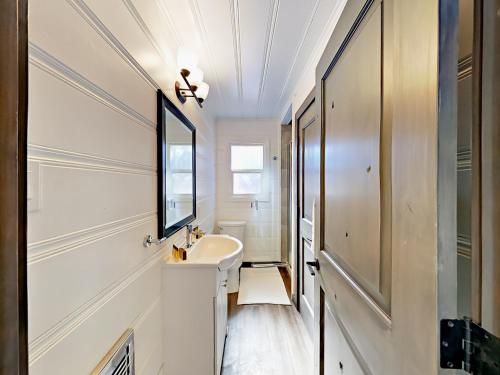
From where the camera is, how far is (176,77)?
5.47 feet

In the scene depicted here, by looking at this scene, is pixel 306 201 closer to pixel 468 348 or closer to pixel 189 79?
pixel 189 79

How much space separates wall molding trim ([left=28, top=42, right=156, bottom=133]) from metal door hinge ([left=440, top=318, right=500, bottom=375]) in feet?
3.28

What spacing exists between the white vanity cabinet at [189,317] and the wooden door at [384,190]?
2.51ft

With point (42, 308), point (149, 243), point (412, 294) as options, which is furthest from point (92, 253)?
point (412, 294)

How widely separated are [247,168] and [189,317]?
2.78 m

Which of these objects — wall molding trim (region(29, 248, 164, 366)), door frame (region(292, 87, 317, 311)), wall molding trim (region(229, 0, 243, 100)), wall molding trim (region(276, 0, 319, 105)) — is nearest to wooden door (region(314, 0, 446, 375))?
wall molding trim (region(276, 0, 319, 105))

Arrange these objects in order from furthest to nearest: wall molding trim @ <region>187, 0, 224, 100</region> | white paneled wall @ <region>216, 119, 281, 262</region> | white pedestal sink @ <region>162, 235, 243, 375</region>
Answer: white paneled wall @ <region>216, 119, 281, 262</region> < white pedestal sink @ <region>162, 235, 243, 375</region> < wall molding trim @ <region>187, 0, 224, 100</region>

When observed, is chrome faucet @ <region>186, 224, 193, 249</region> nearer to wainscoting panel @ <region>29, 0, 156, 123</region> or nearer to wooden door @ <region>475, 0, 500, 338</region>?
wainscoting panel @ <region>29, 0, 156, 123</region>

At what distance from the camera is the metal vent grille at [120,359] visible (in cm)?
85

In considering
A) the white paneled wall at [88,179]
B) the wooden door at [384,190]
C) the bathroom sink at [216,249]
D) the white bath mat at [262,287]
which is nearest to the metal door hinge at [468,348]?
the wooden door at [384,190]

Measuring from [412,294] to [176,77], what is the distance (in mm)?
1736

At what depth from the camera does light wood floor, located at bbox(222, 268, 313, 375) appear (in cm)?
183

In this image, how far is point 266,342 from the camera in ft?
6.96

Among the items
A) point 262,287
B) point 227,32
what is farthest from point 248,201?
point 227,32
